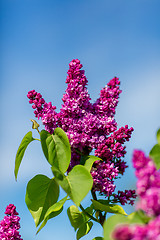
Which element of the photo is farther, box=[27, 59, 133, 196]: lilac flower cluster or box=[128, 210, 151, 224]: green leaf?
box=[27, 59, 133, 196]: lilac flower cluster

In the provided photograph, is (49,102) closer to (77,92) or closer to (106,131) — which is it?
(77,92)

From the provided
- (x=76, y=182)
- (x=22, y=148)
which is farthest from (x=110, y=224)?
(x=22, y=148)

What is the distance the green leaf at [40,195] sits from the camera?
147 cm

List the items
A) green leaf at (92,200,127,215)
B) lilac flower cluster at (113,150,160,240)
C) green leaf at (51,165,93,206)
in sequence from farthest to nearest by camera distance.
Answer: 1. green leaf at (92,200,127,215)
2. green leaf at (51,165,93,206)
3. lilac flower cluster at (113,150,160,240)

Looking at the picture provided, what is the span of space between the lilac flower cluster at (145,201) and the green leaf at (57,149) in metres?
0.89

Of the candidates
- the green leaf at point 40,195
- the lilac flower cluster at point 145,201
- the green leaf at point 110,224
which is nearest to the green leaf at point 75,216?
the green leaf at point 40,195

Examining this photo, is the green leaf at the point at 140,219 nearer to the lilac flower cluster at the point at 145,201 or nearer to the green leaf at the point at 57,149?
the lilac flower cluster at the point at 145,201

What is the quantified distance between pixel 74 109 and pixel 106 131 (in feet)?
0.58

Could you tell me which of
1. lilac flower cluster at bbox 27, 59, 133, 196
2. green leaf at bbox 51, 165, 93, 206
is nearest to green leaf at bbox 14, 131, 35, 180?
lilac flower cluster at bbox 27, 59, 133, 196

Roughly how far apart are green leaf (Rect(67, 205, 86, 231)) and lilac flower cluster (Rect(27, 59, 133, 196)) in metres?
0.27

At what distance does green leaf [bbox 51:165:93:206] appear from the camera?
1.24 m

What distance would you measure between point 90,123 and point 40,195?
0.40 m

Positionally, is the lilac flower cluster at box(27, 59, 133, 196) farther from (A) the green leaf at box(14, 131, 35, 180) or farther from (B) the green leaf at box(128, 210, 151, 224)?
(B) the green leaf at box(128, 210, 151, 224)

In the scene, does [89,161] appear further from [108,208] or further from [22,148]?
[22,148]
